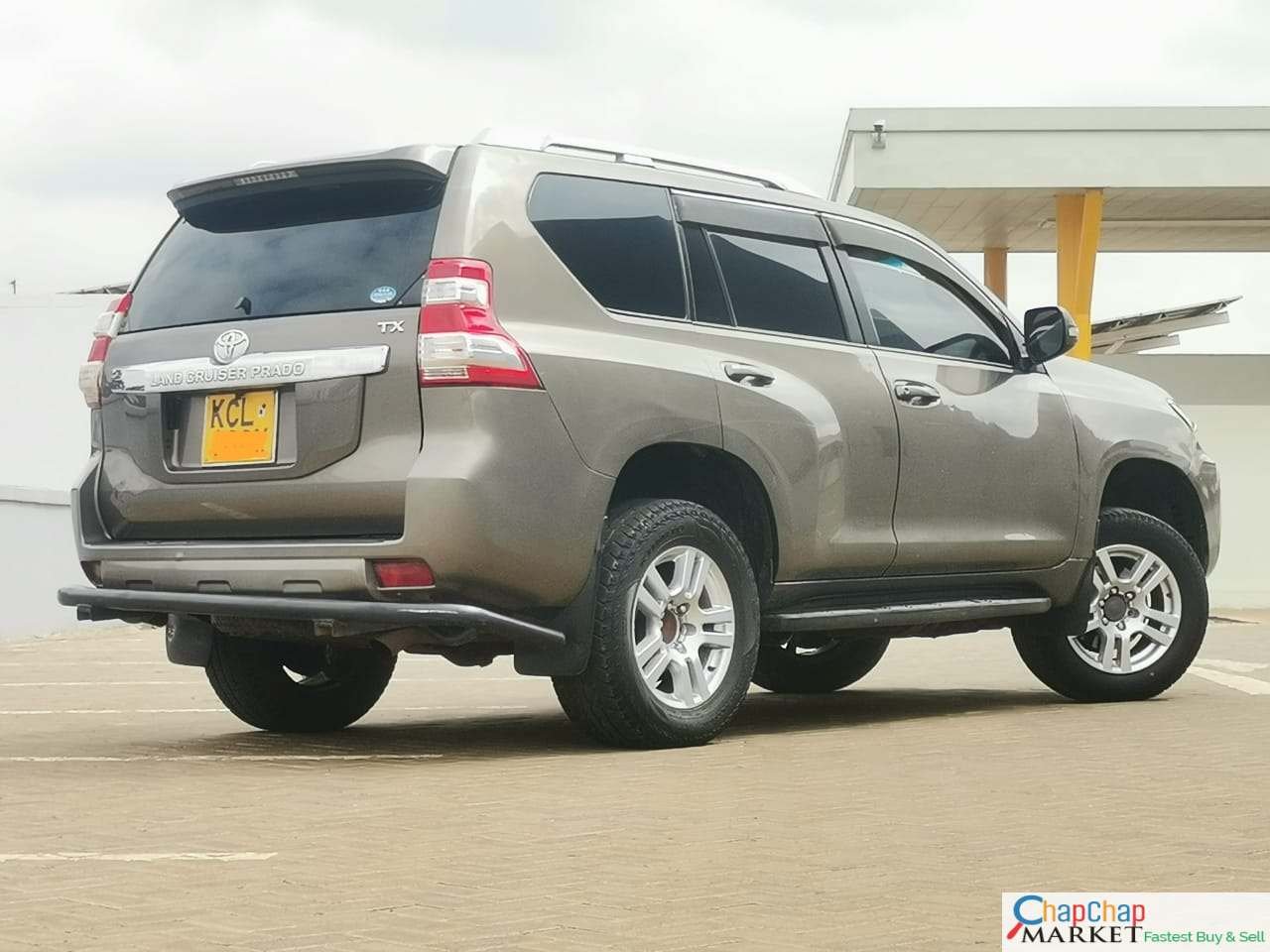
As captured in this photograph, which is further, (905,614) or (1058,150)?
(1058,150)

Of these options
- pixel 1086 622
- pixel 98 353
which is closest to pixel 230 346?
pixel 98 353

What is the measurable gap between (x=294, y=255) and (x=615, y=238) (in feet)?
→ 3.73

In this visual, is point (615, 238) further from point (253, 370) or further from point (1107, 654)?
point (1107, 654)

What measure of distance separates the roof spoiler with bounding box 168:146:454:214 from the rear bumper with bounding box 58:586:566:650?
57.2 inches

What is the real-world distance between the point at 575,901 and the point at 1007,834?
1376mm

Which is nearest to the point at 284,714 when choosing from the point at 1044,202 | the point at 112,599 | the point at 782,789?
the point at 112,599

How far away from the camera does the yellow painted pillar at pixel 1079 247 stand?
23859 millimetres

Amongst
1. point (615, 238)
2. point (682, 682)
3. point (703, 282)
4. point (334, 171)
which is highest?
point (334, 171)

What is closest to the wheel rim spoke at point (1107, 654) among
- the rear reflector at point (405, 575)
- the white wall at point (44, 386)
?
the rear reflector at point (405, 575)

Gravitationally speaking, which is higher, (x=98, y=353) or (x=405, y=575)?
(x=98, y=353)

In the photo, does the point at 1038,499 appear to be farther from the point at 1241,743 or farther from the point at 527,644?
the point at 527,644

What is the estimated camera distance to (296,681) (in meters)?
8.40

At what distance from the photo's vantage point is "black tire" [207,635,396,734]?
8125mm

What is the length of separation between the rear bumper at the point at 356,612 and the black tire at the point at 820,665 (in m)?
3.46
